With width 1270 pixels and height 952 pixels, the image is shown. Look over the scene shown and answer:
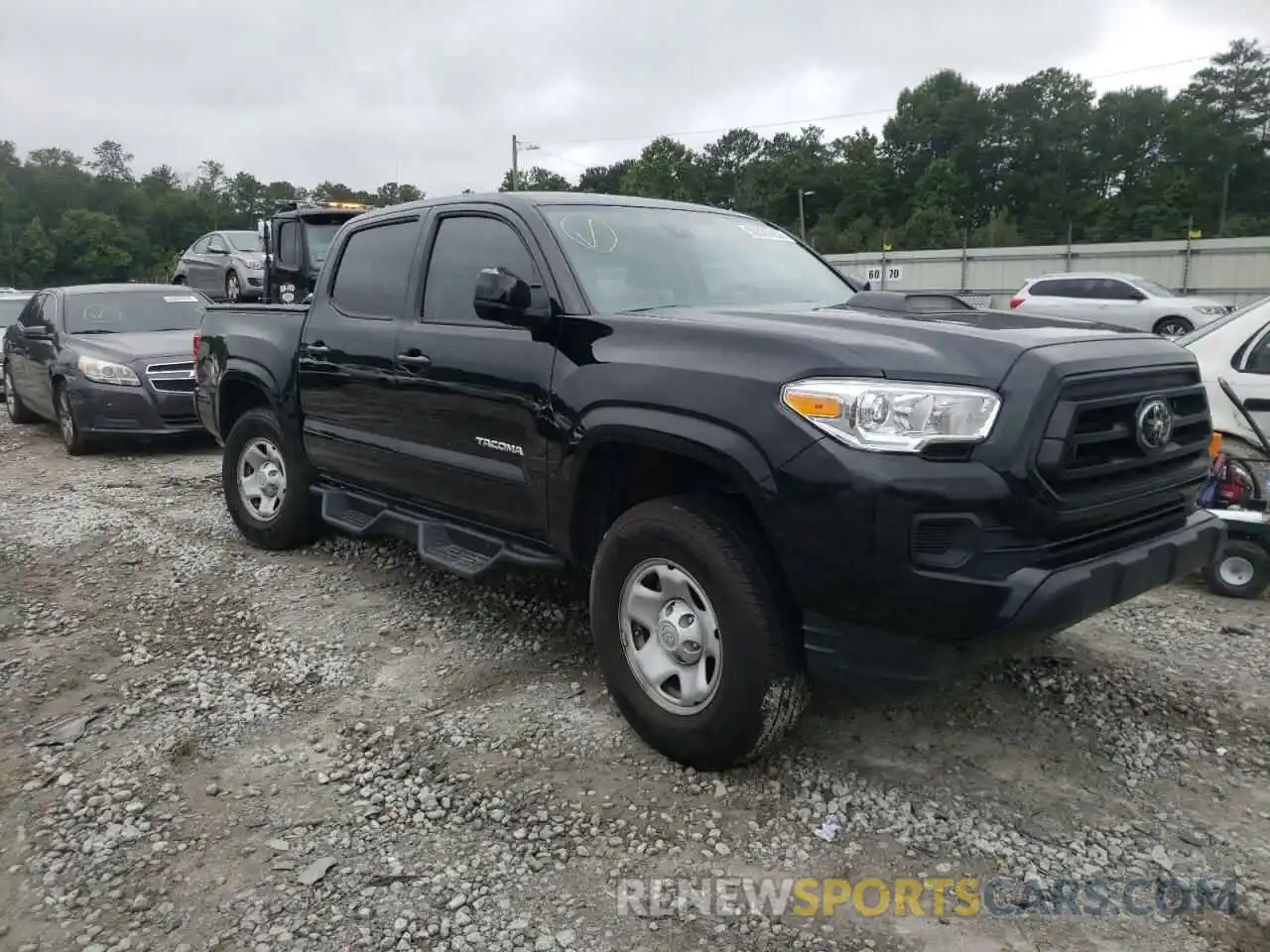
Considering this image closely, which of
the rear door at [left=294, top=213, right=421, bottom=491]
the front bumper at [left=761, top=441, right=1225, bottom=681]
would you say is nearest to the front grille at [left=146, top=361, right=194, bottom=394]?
the rear door at [left=294, top=213, right=421, bottom=491]

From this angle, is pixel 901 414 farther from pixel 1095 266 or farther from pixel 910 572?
pixel 1095 266

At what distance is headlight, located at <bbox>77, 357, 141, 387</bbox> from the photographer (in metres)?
9.16

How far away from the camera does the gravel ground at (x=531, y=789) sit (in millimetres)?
2576

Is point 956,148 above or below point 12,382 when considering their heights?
above

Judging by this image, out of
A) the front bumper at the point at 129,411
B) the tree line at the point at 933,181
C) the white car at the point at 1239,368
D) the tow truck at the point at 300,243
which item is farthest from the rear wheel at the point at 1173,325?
the tree line at the point at 933,181

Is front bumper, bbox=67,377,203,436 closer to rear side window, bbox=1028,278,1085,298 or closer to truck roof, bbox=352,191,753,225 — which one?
truck roof, bbox=352,191,753,225

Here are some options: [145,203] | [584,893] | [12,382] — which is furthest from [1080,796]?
[145,203]

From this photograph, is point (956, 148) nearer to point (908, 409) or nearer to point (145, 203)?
point (145, 203)

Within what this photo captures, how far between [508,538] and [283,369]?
7.00 ft

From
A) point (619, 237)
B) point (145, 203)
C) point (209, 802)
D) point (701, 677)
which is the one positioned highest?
point (145, 203)

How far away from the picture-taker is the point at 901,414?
269cm

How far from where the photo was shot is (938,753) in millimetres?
3352

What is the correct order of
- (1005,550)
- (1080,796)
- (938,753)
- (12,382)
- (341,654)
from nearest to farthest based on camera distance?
1. (1005,550)
2. (1080,796)
3. (938,753)
4. (341,654)
5. (12,382)

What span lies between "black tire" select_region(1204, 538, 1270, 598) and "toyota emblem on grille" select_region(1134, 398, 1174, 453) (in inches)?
83.6
